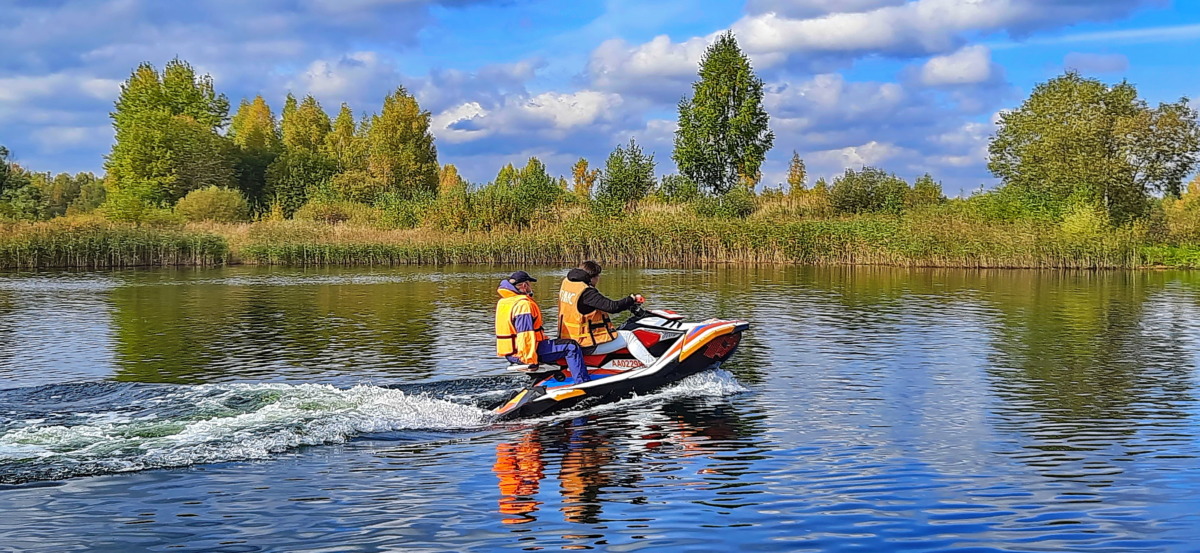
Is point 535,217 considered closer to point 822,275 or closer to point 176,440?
point 822,275

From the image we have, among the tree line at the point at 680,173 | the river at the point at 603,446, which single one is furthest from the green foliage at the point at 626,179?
the river at the point at 603,446

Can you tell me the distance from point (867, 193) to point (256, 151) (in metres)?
45.1

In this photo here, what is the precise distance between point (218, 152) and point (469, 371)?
63.1 meters

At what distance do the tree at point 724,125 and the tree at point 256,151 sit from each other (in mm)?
27937

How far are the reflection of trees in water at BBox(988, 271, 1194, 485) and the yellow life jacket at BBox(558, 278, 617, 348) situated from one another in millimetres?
4403

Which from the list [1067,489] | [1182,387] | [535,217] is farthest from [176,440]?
[535,217]

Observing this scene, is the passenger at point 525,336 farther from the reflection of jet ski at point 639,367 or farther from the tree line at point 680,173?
the tree line at point 680,173

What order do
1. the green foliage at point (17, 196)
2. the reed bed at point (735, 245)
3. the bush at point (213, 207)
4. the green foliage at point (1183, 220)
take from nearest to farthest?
the reed bed at point (735, 245) → the green foliage at point (1183, 220) → the green foliage at point (17, 196) → the bush at point (213, 207)

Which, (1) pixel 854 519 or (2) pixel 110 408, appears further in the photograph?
(2) pixel 110 408

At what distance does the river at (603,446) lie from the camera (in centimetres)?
696

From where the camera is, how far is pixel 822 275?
36.0m

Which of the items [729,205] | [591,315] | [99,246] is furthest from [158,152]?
[591,315]

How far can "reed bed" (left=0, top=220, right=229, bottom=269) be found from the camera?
39.1 meters

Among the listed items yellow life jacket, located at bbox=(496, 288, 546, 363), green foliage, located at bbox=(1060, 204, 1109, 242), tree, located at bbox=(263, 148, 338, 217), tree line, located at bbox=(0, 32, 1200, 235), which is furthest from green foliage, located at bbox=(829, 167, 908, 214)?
yellow life jacket, located at bbox=(496, 288, 546, 363)
